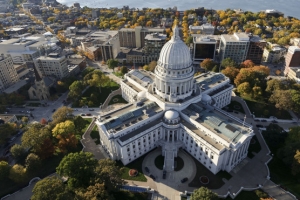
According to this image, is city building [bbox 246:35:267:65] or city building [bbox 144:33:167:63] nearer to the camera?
city building [bbox 246:35:267:65]

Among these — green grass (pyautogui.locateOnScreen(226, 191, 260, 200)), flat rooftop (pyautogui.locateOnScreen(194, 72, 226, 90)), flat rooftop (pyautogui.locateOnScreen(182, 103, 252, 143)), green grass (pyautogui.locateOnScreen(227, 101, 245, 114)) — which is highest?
flat rooftop (pyautogui.locateOnScreen(194, 72, 226, 90))

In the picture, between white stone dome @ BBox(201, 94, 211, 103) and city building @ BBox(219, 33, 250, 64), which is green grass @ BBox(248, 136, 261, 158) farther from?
city building @ BBox(219, 33, 250, 64)

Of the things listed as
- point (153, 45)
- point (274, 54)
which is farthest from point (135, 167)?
point (274, 54)

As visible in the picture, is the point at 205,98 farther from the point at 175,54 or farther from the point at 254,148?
the point at 254,148

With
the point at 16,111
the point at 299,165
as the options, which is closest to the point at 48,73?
the point at 16,111

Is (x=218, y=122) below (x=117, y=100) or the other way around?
the other way around

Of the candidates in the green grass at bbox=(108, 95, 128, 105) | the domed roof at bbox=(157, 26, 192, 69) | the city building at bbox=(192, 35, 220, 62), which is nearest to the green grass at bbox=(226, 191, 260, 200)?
the domed roof at bbox=(157, 26, 192, 69)

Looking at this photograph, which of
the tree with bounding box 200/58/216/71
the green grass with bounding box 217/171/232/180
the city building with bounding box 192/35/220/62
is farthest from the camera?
the city building with bounding box 192/35/220/62
